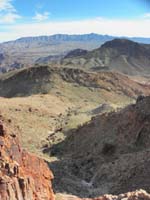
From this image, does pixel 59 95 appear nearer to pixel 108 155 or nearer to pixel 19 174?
pixel 108 155

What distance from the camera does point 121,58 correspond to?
589 feet

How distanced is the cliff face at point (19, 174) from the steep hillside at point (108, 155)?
8413 mm

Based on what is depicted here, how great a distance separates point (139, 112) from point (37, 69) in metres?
67.8

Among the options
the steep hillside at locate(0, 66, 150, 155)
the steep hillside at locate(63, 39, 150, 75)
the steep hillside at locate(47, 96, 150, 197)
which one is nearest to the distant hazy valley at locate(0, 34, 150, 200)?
the steep hillside at locate(47, 96, 150, 197)

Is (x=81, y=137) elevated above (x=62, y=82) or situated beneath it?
elevated above

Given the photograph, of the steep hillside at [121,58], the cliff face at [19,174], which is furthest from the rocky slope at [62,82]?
the cliff face at [19,174]

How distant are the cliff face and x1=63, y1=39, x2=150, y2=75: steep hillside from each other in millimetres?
148440

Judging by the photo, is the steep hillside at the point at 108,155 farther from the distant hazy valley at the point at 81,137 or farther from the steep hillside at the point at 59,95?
the steep hillside at the point at 59,95

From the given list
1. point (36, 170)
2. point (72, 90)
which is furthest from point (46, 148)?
point (72, 90)

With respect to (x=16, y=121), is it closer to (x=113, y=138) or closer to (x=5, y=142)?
(x=113, y=138)

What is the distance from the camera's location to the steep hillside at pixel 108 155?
28156mm

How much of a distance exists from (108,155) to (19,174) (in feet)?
67.1

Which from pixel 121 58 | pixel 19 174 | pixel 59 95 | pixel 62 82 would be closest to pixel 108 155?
pixel 19 174

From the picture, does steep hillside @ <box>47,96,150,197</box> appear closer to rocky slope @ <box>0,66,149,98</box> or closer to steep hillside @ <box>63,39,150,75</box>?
rocky slope @ <box>0,66,149,98</box>
